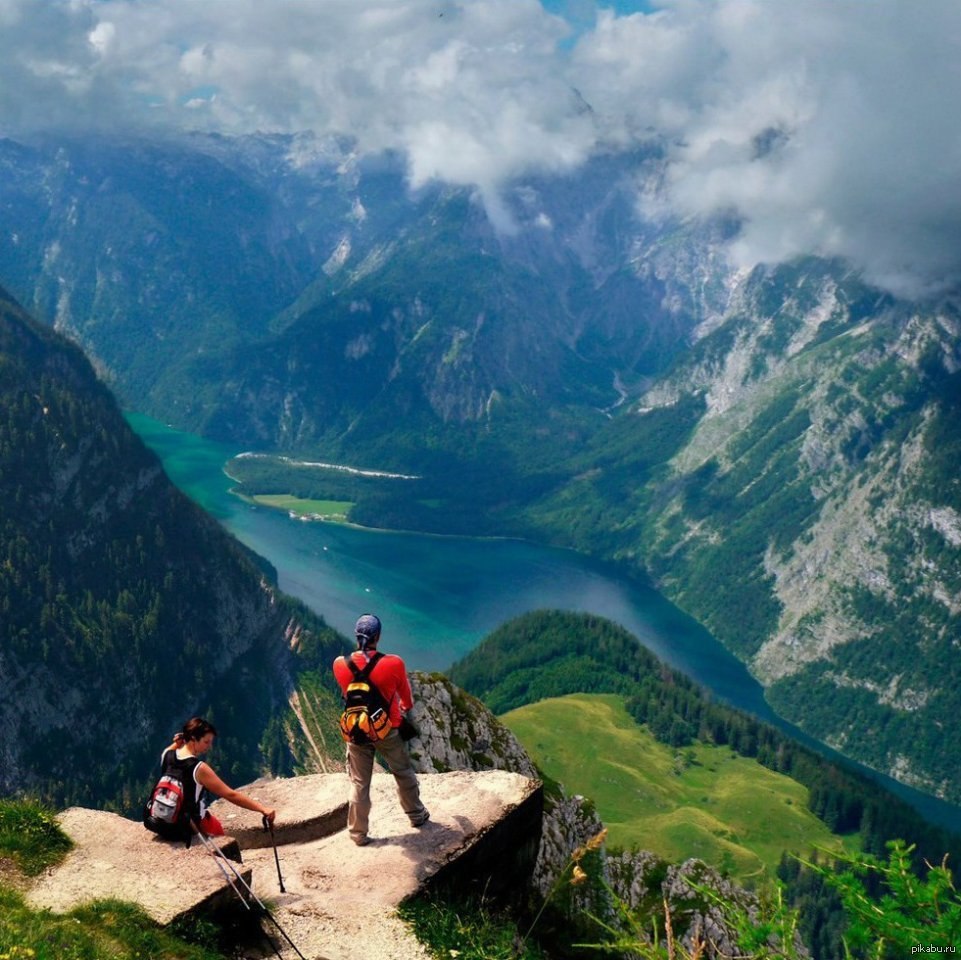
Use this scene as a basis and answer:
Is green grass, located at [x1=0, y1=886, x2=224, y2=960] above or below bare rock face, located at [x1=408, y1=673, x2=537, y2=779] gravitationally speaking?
below

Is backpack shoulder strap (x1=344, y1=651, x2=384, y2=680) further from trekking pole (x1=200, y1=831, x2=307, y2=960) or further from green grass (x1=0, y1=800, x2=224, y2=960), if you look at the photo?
green grass (x1=0, y1=800, x2=224, y2=960)

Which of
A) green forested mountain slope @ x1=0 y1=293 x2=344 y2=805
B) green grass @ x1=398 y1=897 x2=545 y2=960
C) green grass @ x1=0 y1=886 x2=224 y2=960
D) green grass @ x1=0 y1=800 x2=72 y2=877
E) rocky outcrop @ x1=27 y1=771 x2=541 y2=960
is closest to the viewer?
green grass @ x1=0 y1=886 x2=224 y2=960

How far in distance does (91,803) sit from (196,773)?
159 meters

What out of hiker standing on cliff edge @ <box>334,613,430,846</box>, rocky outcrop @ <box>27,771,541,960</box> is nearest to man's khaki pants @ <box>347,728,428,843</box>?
hiker standing on cliff edge @ <box>334,613,430,846</box>

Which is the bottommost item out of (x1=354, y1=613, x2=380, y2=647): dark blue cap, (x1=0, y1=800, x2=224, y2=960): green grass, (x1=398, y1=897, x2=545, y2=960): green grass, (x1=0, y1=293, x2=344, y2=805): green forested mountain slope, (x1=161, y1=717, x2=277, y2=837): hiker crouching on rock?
(x1=0, y1=293, x2=344, y2=805): green forested mountain slope

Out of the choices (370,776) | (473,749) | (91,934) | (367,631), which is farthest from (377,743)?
(473,749)

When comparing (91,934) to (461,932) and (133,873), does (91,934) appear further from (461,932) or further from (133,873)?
(461,932)

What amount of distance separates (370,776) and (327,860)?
2.88 metres

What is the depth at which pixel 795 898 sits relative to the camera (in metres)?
178

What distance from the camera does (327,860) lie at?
940 inches

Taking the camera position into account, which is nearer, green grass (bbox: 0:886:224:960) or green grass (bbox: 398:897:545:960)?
green grass (bbox: 0:886:224:960)

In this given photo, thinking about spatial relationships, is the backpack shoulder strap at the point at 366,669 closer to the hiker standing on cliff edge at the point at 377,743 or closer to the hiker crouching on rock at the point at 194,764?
the hiker standing on cliff edge at the point at 377,743

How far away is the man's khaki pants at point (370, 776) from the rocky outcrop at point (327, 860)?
63 centimetres

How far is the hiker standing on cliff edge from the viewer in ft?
73.4
